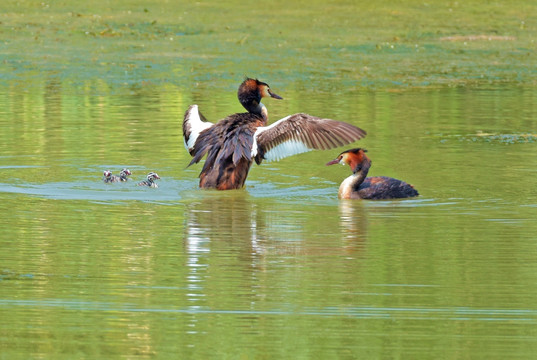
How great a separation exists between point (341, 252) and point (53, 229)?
231 centimetres

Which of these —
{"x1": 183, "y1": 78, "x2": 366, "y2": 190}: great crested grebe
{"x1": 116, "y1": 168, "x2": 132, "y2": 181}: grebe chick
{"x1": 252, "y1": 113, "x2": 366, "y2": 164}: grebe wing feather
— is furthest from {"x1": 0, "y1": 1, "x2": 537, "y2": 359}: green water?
{"x1": 252, "y1": 113, "x2": 366, "y2": 164}: grebe wing feather

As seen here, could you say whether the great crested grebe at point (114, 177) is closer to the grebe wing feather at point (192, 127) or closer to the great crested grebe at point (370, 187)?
the grebe wing feather at point (192, 127)

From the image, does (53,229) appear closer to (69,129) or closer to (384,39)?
(69,129)

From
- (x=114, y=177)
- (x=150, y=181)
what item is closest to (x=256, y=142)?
(x=150, y=181)

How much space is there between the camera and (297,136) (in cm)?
1156

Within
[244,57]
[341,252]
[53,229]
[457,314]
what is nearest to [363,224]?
[341,252]

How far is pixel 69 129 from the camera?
49.7ft

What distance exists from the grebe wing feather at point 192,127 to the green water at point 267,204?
33cm

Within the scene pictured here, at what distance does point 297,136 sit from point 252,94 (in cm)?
141

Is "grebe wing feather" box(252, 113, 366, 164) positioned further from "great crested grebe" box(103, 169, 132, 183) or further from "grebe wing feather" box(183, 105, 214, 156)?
"great crested grebe" box(103, 169, 132, 183)

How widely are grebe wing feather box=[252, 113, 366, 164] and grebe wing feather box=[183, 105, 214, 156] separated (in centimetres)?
102

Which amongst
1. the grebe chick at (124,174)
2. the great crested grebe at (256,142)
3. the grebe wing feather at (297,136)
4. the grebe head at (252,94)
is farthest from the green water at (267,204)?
the grebe head at (252,94)

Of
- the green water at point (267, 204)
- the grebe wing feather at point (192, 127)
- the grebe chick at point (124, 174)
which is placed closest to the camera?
the green water at point (267, 204)

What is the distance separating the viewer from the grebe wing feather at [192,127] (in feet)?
41.1
